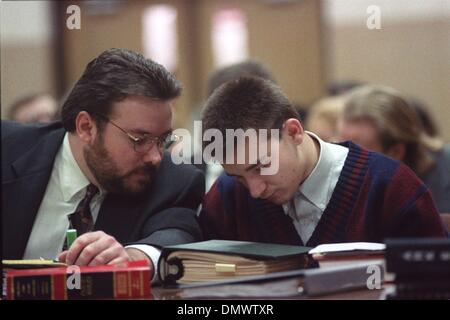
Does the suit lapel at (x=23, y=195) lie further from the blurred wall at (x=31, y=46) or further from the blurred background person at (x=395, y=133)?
the blurred wall at (x=31, y=46)

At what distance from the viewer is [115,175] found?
Result: 2105 mm

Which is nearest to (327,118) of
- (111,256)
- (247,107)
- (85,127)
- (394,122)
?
(394,122)

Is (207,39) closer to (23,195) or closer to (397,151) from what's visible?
(397,151)

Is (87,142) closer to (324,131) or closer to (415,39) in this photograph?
(324,131)

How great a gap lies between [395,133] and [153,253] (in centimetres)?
154

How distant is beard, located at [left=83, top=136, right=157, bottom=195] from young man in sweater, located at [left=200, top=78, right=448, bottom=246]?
0.35 metres

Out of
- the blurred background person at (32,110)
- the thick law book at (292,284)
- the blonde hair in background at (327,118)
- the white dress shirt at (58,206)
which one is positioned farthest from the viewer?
the blurred background person at (32,110)

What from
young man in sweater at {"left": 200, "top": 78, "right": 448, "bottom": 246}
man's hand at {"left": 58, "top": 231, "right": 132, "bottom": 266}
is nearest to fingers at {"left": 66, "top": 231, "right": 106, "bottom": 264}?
man's hand at {"left": 58, "top": 231, "right": 132, "bottom": 266}

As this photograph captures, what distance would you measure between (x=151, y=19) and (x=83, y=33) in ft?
1.84

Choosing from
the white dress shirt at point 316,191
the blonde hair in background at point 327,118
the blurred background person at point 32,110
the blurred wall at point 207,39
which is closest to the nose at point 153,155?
the white dress shirt at point 316,191

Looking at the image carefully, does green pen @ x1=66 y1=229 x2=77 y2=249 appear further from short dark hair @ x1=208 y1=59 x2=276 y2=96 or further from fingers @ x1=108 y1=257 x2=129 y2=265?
short dark hair @ x1=208 y1=59 x2=276 y2=96

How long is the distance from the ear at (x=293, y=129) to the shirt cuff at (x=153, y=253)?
1.34ft

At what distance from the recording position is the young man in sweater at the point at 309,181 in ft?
5.83
